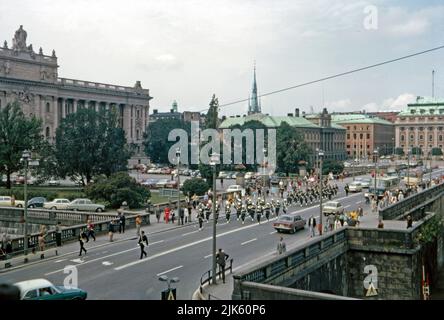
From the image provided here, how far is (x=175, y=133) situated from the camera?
126250mm

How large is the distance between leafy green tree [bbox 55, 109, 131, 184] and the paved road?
89.2 ft

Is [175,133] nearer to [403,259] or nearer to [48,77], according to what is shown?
[48,77]

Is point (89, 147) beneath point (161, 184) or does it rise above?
above

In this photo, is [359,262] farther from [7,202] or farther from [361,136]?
[361,136]

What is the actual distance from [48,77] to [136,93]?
31959 millimetres

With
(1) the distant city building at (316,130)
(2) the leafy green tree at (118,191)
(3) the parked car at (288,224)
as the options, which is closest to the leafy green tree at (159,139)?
(1) the distant city building at (316,130)

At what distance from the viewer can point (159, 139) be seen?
132 m

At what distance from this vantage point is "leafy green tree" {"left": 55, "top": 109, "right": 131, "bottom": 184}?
219 feet

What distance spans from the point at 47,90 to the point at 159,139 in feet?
85.6

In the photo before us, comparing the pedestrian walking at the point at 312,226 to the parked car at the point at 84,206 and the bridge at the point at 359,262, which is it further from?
the parked car at the point at 84,206

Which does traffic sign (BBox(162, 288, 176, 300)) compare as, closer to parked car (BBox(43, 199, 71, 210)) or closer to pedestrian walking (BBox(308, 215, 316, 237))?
pedestrian walking (BBox(308, 215, 316, 237))

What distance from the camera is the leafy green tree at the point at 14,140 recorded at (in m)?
64.3

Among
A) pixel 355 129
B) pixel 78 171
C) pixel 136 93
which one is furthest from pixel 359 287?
pixel 355 129
